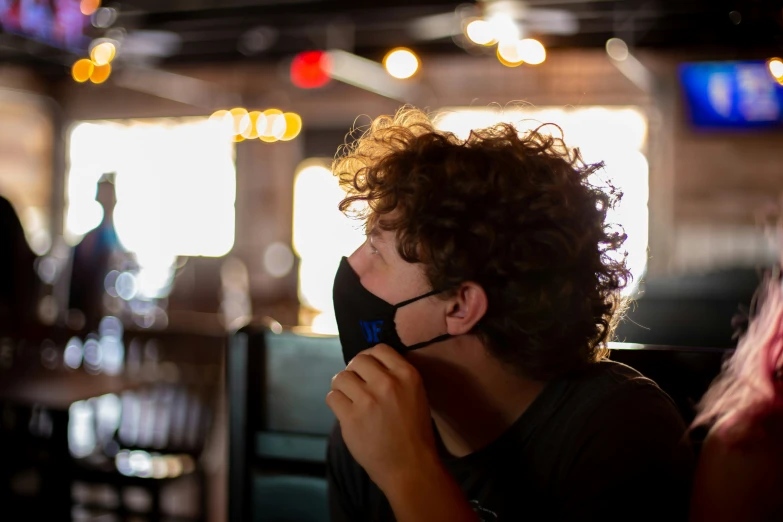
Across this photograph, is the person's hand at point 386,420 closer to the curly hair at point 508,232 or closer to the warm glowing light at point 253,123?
the curly hair at point 508,232

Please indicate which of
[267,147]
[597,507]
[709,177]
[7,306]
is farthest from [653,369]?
[267,147]

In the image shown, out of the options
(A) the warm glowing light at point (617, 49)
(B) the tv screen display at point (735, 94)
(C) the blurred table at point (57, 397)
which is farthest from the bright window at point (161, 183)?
(C) the blurred table at point (57, 397)

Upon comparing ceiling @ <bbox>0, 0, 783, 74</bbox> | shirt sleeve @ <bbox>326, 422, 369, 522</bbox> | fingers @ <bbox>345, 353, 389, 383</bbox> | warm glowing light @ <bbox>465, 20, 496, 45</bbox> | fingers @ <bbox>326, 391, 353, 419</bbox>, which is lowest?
shirt sleeve @ <bbox>326, 422, 369, 522</bbox>

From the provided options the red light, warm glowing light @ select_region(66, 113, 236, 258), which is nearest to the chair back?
the red light

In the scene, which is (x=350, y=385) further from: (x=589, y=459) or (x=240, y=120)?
(x=240, y=120)

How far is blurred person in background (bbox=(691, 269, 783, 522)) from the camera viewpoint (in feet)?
3.29

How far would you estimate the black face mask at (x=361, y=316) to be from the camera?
1.32 meters

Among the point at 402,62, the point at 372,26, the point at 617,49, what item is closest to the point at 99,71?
the point at 402,62

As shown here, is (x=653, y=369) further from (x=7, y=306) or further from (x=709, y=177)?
(x=709, y=177)

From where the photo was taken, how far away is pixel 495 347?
128cm

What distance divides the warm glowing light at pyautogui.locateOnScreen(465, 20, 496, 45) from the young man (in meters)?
4.61

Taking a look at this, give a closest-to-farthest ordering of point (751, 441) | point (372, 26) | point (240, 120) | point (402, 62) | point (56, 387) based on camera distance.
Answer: point (751, 441), point (56, 387), point (402, 62), point (372, 26), point (240, 120)

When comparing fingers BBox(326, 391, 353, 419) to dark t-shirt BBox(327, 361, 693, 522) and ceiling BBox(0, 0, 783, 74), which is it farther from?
ceiling BBox(0, 0, 783, 74)

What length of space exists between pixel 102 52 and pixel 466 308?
5.39 meters
